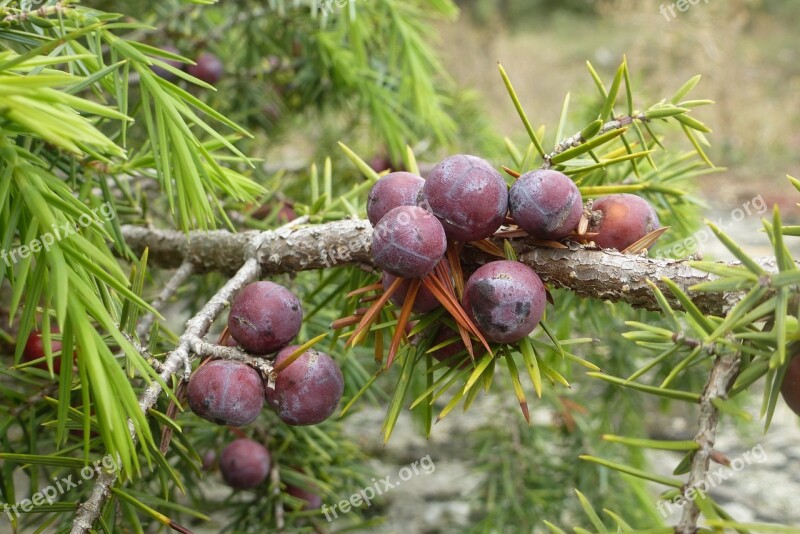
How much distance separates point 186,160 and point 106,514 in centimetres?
31

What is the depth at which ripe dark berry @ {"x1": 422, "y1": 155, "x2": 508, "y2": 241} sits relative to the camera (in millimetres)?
505

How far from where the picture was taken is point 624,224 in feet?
1.89

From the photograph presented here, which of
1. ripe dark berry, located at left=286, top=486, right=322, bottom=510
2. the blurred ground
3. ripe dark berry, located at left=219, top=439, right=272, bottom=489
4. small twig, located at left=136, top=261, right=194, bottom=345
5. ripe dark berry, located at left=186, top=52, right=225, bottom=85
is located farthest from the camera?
the blurred ground

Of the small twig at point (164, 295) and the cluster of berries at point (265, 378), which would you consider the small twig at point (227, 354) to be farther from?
the small twig at point (164, 295)

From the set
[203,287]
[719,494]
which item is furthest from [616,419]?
[203,287]

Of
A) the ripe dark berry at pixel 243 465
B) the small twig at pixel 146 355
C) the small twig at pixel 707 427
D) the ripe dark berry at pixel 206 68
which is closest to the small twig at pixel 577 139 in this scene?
the small twig at pixel 707 427

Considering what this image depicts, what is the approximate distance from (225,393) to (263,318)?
0.07 m

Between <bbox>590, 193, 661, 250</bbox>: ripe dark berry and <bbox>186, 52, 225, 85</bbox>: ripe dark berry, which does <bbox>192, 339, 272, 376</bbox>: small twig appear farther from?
<bbox>186, 52, 225, 85</bbox>: ripe dark berry

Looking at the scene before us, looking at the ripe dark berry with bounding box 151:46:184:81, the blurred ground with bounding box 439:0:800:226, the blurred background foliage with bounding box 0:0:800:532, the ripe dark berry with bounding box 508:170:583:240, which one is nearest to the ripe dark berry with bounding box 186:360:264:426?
A: the blurred background foliage with bounding box 0:0:800:532

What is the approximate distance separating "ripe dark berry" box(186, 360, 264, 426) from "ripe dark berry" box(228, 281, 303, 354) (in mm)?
33

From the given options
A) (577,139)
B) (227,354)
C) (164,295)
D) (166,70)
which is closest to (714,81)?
(166,70)

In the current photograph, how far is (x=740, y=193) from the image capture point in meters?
5.89

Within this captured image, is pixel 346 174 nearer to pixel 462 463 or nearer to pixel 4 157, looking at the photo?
pixel 462 463

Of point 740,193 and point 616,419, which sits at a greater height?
point 616,419
